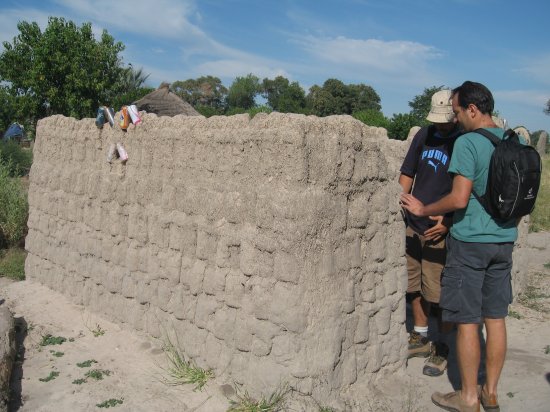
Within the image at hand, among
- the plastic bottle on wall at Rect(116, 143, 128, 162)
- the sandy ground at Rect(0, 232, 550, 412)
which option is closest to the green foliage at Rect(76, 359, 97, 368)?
the sandy ground at Rect(0, 232, 550, 412)

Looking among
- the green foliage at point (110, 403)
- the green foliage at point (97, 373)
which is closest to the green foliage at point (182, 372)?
the green foliage at point (110, 403)

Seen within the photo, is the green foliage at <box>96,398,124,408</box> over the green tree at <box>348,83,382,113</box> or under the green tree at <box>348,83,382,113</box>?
under

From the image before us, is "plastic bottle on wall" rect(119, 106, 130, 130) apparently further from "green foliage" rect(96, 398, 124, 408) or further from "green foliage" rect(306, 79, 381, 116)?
"green foliage" rect(306, 79, 381, 116)

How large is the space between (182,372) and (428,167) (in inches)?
90.7

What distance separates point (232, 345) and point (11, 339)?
5.71 feet

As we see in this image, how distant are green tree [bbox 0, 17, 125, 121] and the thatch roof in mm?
1476

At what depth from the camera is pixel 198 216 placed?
12.1 feet

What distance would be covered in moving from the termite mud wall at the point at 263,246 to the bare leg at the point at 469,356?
563mm

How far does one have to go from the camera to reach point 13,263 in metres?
6.90

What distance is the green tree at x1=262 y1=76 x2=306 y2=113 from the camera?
142ft

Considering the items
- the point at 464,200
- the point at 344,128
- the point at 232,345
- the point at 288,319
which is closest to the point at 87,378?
the point at 232,345

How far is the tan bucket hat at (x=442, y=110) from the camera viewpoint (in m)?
3.66

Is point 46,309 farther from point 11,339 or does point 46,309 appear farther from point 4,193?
point 4,193

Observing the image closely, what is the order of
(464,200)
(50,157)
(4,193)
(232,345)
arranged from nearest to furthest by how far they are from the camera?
(464,200), (232,345), (50,157), (4,193)
